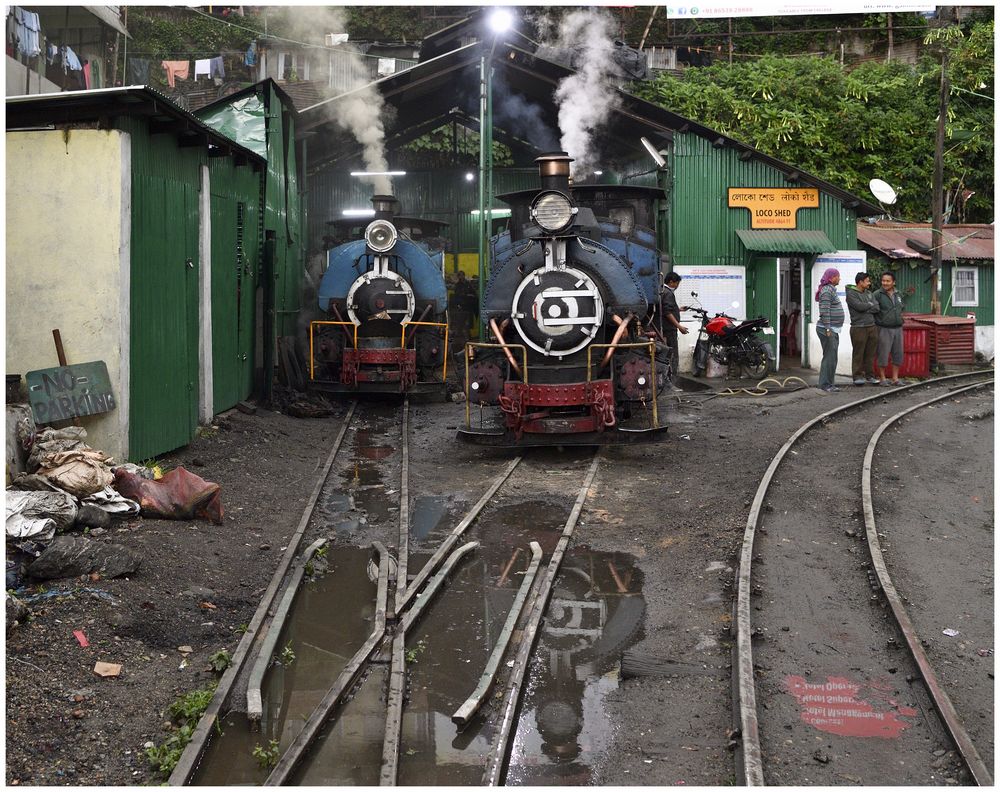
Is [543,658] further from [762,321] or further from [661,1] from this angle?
[661,1]

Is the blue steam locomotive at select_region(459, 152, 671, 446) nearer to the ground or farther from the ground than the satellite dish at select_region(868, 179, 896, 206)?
nearer to the ground

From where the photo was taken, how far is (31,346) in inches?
338

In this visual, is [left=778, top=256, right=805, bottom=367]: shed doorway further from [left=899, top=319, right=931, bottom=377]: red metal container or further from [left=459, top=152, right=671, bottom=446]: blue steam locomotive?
[left=459, top=152, right=671, bottom=446]: blue steam locomotive

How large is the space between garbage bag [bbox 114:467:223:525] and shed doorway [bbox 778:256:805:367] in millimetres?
14378

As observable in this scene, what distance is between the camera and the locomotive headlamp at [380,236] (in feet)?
47.7

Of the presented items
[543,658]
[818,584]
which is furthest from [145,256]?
[818,584]

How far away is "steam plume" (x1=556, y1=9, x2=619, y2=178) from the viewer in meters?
17.9

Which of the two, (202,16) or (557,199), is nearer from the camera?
(557,199)

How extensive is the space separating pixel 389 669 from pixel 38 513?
2849 millimetres

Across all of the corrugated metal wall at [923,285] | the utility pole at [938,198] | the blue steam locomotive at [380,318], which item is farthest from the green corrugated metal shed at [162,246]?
the utility pole at [938,198]

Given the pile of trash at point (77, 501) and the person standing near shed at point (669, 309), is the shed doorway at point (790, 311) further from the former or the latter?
the pile of trash at point (77, 501)

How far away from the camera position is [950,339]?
1836 cm

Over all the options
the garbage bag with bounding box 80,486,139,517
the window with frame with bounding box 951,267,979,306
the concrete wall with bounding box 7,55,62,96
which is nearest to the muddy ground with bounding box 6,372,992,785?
the garbage bag with bounding box 80,486,139,517

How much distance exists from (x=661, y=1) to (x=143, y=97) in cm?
2195
